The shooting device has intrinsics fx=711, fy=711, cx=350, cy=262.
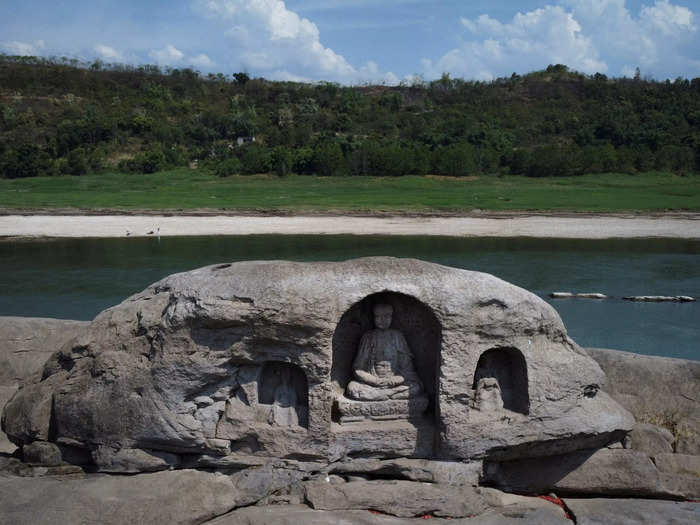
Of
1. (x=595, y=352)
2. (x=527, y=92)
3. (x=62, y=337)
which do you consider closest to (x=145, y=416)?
(x=62, y=337)

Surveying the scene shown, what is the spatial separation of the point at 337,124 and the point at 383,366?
4395 centimetres

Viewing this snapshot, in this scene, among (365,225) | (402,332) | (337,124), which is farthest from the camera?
(337,124)

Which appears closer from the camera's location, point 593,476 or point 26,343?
point 593,476

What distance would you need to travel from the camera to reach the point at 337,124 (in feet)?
163

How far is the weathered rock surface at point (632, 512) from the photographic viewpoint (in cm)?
620

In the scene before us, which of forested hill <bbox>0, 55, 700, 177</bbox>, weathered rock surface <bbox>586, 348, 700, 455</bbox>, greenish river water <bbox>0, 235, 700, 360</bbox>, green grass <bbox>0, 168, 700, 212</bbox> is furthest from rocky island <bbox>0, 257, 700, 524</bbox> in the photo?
forested hill <bbox>0, 55, 700, 177</bbox>

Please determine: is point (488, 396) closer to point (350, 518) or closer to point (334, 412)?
point (334, 412)

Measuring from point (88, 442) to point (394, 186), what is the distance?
29.3 m

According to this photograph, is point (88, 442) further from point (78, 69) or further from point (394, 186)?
point (78, 69)

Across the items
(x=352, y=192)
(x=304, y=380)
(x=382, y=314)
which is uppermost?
(x=352, y=192)

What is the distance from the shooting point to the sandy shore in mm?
25453

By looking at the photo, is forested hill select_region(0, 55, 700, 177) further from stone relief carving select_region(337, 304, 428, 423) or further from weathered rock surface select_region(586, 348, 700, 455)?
stone relief carving select_region(337, 304, 428, 423)

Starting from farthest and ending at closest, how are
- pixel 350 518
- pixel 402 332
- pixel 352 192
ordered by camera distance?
pixel 352 192 → pixel 402 332 → pixel 350 518

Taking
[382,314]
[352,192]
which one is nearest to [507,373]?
[382,314]
